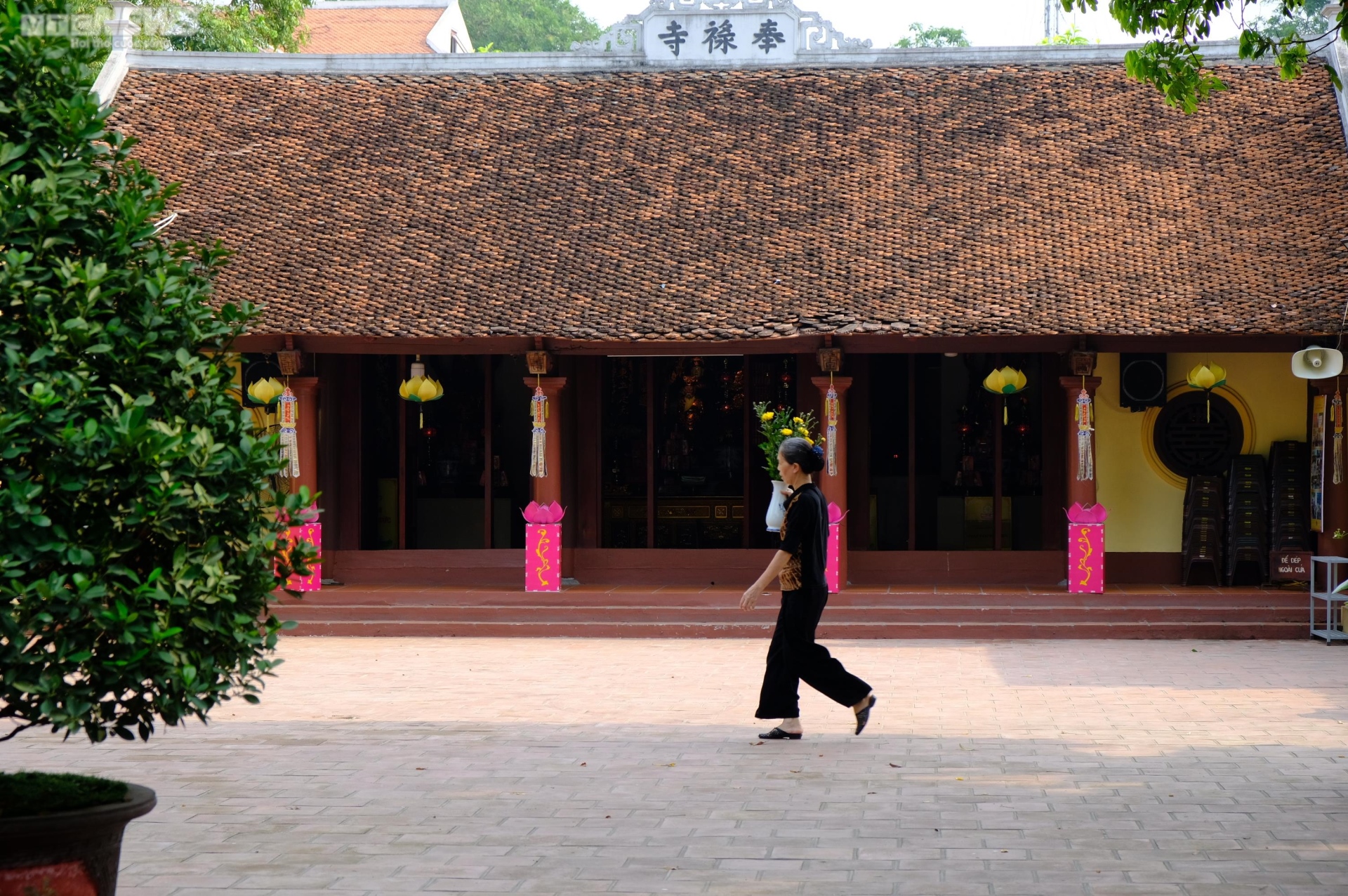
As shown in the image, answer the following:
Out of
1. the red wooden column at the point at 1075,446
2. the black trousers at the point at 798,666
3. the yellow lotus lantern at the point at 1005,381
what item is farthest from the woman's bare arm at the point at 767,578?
the yellow lotus lantern at the point at 1005,381

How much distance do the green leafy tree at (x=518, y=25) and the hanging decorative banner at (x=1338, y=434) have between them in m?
37.4

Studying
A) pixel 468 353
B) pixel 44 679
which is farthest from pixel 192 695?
pixel 468 353

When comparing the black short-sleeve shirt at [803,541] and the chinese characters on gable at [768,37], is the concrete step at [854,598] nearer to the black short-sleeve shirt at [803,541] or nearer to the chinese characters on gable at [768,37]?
the black short-sleeve shirt at [803,541]

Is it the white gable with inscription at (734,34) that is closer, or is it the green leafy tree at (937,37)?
the white gable with inscription at (734,34)

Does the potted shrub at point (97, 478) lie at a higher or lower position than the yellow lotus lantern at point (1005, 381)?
lower

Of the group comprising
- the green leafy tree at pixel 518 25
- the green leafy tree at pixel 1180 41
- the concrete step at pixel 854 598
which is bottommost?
the concrete step at pixel 854 598

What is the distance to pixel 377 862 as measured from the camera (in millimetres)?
5297

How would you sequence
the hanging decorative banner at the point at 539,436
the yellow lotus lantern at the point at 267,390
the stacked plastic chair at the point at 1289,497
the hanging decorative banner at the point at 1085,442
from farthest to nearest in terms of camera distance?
the yellow lotus lantern at the point at 267,390, the stacked plastic chair at the point at 1289,497, the hanging decorative banner at the point at 539,436, the hanging decorative banner at the point at 1085,442

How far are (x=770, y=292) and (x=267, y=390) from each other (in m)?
5.45

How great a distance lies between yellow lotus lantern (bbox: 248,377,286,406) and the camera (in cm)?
1567

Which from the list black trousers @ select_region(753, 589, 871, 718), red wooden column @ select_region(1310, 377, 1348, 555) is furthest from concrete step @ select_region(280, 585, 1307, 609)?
black trousers @ select_region(753, 589, 871, 718)

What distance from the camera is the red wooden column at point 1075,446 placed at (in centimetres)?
1417

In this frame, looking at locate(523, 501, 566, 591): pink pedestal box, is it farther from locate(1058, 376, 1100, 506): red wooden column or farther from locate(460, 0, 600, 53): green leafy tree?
locate(460, 0, 600, 53): green leafy tree

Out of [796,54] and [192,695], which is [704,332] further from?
[192,695]
